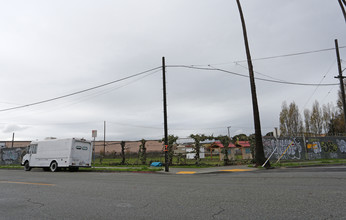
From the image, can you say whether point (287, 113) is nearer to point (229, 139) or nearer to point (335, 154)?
point (335, 154)

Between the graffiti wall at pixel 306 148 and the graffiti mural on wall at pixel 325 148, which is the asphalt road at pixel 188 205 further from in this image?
the graffiti mural on wall at pixel 325 148

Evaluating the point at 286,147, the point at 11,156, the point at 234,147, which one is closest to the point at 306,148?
the point at 286,147

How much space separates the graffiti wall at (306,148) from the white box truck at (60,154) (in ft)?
51.6

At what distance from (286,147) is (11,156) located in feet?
109

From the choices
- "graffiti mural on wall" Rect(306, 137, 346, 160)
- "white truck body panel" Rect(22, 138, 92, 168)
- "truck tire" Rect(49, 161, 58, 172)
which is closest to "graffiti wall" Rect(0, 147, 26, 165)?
"white truck body panel" Rect(22, 138, 92, 168)

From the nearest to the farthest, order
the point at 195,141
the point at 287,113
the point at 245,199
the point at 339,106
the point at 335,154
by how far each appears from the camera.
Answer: the point at 245,199 < the point at 195,141 < the point at 335,154 < the point at 339,106 < the point at 287,113

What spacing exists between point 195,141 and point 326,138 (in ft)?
46.2

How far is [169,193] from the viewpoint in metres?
7.00

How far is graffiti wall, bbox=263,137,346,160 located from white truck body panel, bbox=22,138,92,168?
15.7 meters

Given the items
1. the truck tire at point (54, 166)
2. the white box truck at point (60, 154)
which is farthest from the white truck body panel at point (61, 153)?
the truck tire at point (54, 166)

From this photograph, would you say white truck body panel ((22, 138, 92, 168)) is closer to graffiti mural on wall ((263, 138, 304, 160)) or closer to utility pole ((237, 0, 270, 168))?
utility pole ((237, 0, 270, 168))

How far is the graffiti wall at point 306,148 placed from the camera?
2244cm

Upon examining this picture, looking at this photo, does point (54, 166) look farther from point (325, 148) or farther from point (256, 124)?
point (325, 148)

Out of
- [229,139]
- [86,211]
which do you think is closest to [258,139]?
[229,139]
